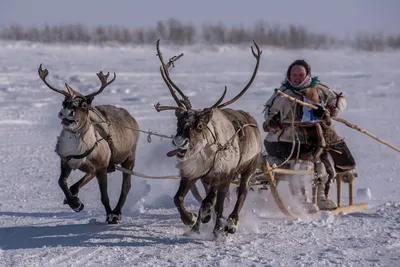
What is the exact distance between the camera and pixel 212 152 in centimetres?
644

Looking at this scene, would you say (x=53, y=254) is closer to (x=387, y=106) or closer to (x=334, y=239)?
(x=334, y=239)

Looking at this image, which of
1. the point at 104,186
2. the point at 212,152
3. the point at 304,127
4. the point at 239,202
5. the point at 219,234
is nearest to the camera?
the point at 212,152

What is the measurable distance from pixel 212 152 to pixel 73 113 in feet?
4.58

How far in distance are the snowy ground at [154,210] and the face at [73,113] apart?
3.29ft

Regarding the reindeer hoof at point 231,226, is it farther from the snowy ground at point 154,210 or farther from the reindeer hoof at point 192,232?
the reindeer hoof at point 192,232

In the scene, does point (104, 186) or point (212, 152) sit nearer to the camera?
point (212, 152)

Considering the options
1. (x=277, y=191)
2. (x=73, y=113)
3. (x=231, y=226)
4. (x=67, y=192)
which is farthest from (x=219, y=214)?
(x=73, y=113)

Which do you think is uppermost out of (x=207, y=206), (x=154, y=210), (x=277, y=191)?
(x=207, y=206)

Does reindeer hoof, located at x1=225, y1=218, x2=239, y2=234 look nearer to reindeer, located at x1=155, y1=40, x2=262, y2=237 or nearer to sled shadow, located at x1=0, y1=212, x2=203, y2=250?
reindeer, located at x1=155, y1=40, x2=262, y2=237

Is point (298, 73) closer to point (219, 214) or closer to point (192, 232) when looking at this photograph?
point (219, 214)

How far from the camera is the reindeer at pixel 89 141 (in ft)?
23.2

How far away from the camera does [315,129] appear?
8.12 m

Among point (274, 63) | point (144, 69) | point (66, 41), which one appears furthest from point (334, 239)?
point (66, 41)

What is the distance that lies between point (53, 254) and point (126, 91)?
53.2 feet
